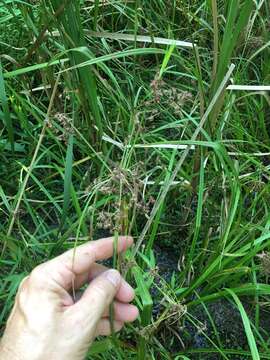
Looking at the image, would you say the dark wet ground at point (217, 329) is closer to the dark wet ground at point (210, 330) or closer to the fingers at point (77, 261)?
the dark wet ground at point (210, 330)

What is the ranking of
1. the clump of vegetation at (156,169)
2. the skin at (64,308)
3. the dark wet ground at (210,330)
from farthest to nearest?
the dark wet ground at (210,330)
the clump of vegetation at (156,169)
the skin at (64,308)

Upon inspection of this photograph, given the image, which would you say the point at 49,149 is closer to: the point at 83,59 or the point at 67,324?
the point at 83,59

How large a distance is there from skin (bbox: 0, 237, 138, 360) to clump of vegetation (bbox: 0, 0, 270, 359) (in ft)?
0.14

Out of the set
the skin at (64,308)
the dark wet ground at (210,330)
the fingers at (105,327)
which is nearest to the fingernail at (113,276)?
the skin at (64,308)

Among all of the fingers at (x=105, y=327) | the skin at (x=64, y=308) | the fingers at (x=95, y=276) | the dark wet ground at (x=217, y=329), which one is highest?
the skin at (x=64, y=308)

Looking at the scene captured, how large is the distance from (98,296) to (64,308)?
2.7 inches

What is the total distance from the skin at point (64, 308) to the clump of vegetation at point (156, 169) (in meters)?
0.04

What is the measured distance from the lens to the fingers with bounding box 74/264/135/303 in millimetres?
1271

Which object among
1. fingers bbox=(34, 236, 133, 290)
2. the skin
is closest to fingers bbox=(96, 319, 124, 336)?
the skin

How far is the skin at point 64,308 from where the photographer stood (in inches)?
45.4

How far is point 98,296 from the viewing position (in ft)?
3.88

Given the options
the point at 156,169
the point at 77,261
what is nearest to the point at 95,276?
the point at 77,261

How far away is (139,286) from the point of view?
4.02ft

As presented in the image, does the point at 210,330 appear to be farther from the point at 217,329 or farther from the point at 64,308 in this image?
Result: the point at 64,308
